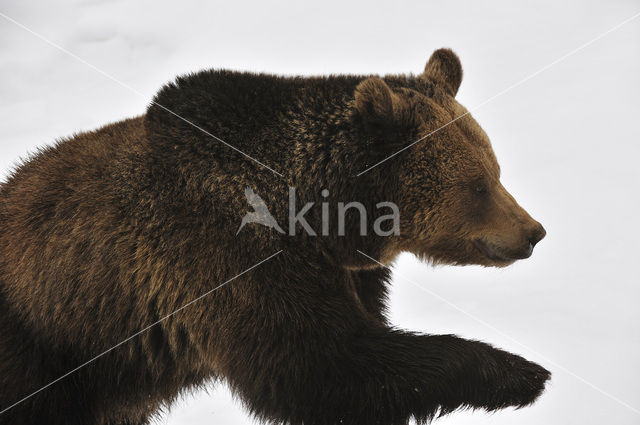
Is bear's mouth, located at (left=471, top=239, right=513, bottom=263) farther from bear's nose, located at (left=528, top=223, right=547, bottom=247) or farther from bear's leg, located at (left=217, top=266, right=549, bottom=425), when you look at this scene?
bear's leg, located at (left=217, top=266, right=549, bottom=425)

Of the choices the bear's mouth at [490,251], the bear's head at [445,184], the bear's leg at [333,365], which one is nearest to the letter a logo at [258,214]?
the bear's leg at [333,365]

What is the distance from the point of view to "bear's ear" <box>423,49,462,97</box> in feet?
16.5

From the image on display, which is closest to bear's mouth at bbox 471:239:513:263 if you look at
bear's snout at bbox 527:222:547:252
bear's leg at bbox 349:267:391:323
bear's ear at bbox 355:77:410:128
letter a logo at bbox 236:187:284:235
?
bear's snout at bbox 527:222:547:252

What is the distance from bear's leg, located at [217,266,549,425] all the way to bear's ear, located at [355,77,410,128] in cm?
100

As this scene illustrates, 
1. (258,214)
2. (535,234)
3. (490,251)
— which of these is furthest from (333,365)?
(535,234)

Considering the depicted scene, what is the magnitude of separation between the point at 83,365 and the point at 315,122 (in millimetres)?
2125

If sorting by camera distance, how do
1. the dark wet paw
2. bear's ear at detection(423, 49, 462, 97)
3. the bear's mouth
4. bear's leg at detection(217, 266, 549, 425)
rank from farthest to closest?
bear's ear at detection(423, 49, 462, 97) → the bear's mouth → the dark wet paw → bear's leg at detection(217, 266, 549, 425)

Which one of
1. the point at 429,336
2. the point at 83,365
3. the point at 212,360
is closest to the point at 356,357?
the point at 429,336

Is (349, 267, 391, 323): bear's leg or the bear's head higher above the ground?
the bear's head

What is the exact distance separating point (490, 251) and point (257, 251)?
4.88 feet

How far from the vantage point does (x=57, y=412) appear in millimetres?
4629

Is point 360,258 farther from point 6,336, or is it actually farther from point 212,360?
point 6,336

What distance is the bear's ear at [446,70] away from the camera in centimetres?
502

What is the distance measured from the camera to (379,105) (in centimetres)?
432
